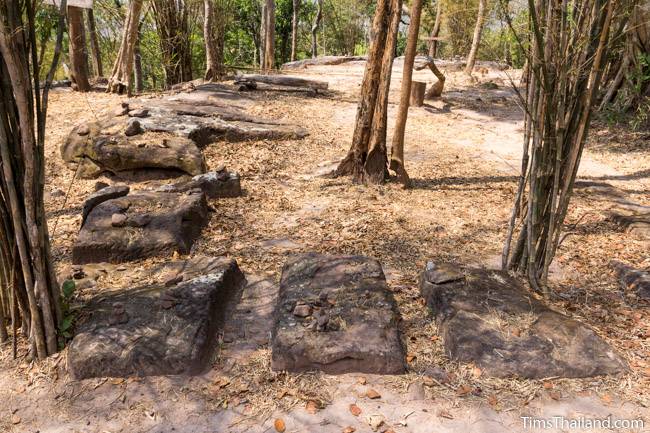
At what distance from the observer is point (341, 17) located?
101 ft

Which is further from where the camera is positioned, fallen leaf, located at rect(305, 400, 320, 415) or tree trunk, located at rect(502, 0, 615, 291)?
tree trunk, located at rect(502, 0, 615, 291)

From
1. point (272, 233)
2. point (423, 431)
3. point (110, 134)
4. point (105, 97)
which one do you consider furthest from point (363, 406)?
point (105, 97)

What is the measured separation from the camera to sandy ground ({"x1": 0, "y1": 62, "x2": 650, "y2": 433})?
7.55 ft

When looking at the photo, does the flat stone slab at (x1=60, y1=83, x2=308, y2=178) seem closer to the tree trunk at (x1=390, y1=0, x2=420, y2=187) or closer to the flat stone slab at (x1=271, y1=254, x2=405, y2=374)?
the tree trunk at (x1=390, y1=0, x2=420, y2=187)

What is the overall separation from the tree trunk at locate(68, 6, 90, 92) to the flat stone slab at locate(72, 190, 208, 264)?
19.1 feet

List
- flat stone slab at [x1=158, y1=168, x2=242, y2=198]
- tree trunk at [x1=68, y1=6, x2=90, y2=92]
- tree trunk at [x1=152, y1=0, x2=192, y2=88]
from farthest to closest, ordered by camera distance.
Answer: tree trunk at [x1=152, y1=0, x2=192, y2=88], tree trunk at [x1=68, y1=6, x2=90, y2=92], flat stone slab at [x1=158, y1=168, x2=242, y2=198]

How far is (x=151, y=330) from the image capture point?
264 centimetres

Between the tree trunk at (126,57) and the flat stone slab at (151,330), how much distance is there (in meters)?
7.21

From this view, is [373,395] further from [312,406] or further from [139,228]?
[139,228]

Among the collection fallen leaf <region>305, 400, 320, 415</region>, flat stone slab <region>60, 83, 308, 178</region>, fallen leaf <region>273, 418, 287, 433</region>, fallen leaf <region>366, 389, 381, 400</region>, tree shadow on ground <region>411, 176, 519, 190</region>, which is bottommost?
fallen leaf <region>273, 418, 287, 433</region>

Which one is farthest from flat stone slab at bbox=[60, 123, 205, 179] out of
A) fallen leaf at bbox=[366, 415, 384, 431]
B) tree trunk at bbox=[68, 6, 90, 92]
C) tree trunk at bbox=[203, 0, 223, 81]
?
tree trunk at bbox=[203, 0, 223, 81]

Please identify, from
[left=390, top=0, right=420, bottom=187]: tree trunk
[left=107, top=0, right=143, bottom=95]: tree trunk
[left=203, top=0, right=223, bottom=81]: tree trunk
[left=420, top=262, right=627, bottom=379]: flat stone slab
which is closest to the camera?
[left=420, top=262, right=627, bottom=379]: flat stone slab

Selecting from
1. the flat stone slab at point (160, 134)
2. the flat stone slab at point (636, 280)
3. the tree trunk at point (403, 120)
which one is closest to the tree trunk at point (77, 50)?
the flat stone slab at point (160, 134)

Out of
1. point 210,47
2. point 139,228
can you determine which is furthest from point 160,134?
point 210,47
